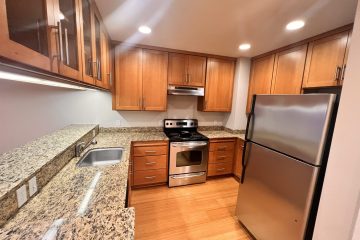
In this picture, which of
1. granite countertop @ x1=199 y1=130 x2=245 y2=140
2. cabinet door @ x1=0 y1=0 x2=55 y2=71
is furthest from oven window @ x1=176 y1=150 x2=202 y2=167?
cabinet door @ x1=0 y1=0 x2=55 y2=71

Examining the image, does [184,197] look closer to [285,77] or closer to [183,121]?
[183,121]

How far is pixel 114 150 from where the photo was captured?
1.98 metres

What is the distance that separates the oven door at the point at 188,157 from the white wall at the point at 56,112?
0.68 meters

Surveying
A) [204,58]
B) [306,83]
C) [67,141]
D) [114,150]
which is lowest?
[114,150]

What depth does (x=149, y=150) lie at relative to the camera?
252cm

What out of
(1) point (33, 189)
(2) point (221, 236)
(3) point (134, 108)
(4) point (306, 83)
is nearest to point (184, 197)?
(2) point (221, 236)

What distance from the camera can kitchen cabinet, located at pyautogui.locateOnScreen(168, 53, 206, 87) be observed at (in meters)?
2.65

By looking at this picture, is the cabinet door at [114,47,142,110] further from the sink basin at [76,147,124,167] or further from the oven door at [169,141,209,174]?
the oven door at [169,141,209,174]

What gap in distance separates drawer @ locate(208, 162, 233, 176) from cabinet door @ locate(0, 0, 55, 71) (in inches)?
108

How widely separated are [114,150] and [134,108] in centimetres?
85

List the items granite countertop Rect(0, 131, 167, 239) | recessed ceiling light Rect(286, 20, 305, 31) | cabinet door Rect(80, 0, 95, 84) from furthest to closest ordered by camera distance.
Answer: recessed ceiling light Rect(286, 20, 305, 31) → cabinet door Rect(80, 0, 95, 84) → granite countertop Rect(0, 131, 167, 239)

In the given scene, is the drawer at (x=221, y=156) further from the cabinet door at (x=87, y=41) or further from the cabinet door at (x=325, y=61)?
the cabinet door at (x=87, y=41)

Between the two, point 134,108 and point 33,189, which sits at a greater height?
point 134,108

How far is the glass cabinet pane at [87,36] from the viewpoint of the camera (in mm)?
1213
